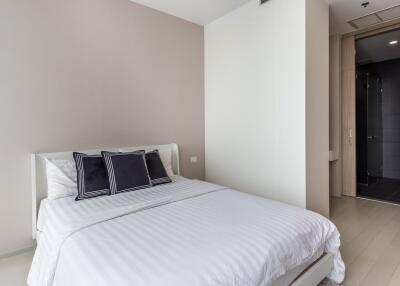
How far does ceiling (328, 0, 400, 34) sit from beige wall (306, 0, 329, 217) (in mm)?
223

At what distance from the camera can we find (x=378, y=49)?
14.8 feet

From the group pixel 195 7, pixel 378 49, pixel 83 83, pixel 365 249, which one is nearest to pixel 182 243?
pixel 365 249

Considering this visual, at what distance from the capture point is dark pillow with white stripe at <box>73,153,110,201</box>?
2.23 meters

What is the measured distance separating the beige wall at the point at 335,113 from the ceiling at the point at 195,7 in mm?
1920

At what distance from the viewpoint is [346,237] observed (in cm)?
262

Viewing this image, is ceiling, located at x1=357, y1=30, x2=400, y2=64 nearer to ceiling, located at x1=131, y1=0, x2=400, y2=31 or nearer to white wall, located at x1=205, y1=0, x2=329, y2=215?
ceiling, located at x1=131, y1=0, x2=400, y2=31

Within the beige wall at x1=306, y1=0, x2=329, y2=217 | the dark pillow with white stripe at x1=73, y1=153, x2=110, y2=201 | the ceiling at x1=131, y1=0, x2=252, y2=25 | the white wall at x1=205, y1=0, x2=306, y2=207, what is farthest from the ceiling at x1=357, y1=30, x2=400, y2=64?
the dark pillow with white stripe at x1=73, y1=153, x2=110, y2=201

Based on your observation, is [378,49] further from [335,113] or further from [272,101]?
[272,101]

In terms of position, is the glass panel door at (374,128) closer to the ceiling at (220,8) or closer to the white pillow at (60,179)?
the ceiling at (220,8)

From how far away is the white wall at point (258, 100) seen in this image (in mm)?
2652

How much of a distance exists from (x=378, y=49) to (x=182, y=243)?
17.1 feet

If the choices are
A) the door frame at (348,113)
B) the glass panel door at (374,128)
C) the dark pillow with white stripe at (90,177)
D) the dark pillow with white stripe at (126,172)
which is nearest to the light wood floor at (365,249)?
the door frame at (348,113)

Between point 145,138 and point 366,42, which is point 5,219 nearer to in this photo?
point 145,138

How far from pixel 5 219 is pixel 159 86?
2256mm
